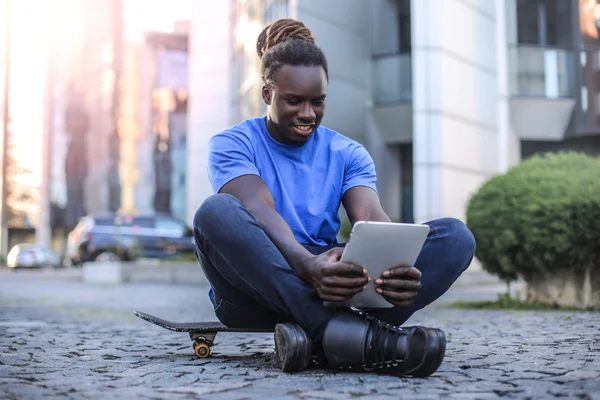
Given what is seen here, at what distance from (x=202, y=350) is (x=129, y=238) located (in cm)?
1963

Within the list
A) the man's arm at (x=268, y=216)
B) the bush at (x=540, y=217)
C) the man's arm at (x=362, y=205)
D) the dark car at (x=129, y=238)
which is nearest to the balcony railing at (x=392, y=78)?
the dark car at (x=129, y=238)

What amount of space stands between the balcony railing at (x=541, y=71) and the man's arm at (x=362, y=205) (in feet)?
51.4

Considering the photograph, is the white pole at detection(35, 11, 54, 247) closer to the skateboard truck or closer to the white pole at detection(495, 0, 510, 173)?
the white pole at detection(495, 0, 510, 173)

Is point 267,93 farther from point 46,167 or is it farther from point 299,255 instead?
point 46,167

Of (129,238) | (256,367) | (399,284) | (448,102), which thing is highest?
(448,102)

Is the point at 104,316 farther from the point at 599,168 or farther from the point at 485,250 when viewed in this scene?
the point at 599,168

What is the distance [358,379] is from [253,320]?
0.67m

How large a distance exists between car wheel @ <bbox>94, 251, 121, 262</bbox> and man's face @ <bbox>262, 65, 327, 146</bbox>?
65.2ft

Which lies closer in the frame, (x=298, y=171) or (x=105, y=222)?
(x=298, y=171)

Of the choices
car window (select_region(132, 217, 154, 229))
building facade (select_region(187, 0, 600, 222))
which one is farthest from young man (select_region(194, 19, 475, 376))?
car window (select_region(132, 217, 154, 229))

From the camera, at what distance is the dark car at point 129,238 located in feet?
74.4

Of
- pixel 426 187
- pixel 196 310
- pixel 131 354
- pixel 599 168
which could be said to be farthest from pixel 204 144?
pixel 131 354

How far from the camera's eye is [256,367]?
3.33 metres

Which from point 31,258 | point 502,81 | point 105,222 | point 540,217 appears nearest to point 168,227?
point 105,222
